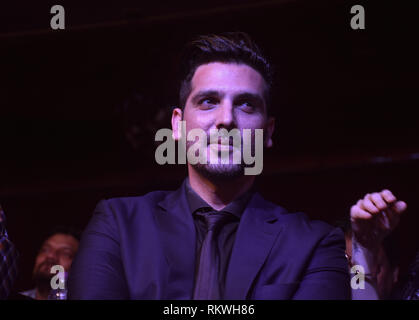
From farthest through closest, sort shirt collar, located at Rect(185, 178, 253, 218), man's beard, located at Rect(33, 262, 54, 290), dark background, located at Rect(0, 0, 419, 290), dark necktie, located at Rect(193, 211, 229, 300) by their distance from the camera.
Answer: dark background, located at Rect(0, 0, 419, 290)
man's beard, located at Rect(33, 262, 54, 290)
shirt collar, located at Rect(185, 178, 253, 218)
dark necktie, located at Rect(193, 211, 229, 300)

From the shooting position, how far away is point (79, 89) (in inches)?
184

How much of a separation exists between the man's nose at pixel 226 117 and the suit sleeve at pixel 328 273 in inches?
18.5

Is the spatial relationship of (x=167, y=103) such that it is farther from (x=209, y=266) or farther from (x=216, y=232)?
(x=209, y=266)

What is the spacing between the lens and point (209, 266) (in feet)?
4.88

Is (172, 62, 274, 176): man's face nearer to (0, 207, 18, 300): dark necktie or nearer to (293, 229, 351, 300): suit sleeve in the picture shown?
(293, 229, 351, 300): suit sleeve

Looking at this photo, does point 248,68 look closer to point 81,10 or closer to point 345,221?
point 345,221

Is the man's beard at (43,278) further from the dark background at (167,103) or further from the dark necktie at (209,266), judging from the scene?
the dark necktie at (209,266)

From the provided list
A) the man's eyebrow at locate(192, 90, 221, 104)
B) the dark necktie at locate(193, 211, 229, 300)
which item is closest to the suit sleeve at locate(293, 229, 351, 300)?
the dark necktie at locate(193, 211, 229, 300)

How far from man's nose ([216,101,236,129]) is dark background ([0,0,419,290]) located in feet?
5.62

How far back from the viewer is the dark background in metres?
3.63

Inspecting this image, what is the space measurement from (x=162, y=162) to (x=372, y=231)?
3.83 metres

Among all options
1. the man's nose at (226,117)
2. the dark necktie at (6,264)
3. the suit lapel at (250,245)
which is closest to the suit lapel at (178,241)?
the suit lapel at (250,245)
